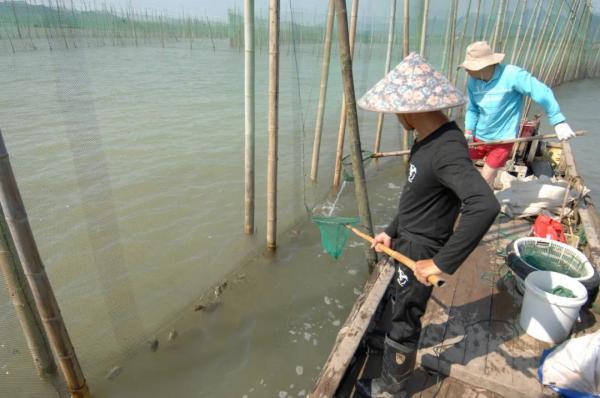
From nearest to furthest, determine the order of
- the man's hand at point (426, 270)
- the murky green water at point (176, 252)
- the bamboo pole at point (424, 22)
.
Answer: the man's hand at point (426, 270)
the murky green water at point (176, 252)
the bamboo pole at point (424, 22)

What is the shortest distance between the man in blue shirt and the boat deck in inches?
57.9

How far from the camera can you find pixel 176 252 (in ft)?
16.3

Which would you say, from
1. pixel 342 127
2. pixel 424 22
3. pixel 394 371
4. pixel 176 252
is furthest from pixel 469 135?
pixel 176 252

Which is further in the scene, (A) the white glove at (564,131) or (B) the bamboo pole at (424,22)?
(B) the bamboo pole at (424,22)

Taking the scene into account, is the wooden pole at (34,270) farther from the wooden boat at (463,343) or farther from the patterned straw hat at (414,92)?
the patterned straw hat at (414,92)

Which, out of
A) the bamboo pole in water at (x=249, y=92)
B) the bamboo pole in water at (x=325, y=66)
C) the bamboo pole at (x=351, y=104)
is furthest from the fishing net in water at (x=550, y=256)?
the bamboo pole in water at (x=325, y=66)

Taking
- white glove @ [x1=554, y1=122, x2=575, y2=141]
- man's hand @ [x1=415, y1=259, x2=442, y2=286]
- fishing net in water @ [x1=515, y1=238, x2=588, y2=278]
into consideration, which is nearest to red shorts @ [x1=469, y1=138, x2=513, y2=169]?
white glove @ [x1=554, y1=122, x2=575, y2=141]

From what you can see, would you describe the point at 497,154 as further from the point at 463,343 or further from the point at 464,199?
the point at 464,199

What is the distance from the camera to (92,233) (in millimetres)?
5188

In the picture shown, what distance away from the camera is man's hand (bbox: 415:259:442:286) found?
5.39 feet

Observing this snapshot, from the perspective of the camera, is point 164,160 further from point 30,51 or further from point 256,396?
point 30,51

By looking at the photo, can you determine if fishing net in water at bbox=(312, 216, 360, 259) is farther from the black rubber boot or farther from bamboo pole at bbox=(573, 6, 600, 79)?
bamboo pole at bbox=(573, 6, 600, 79)

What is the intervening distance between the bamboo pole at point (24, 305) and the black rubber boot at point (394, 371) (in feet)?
7.75

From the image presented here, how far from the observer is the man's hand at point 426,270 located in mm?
1642
